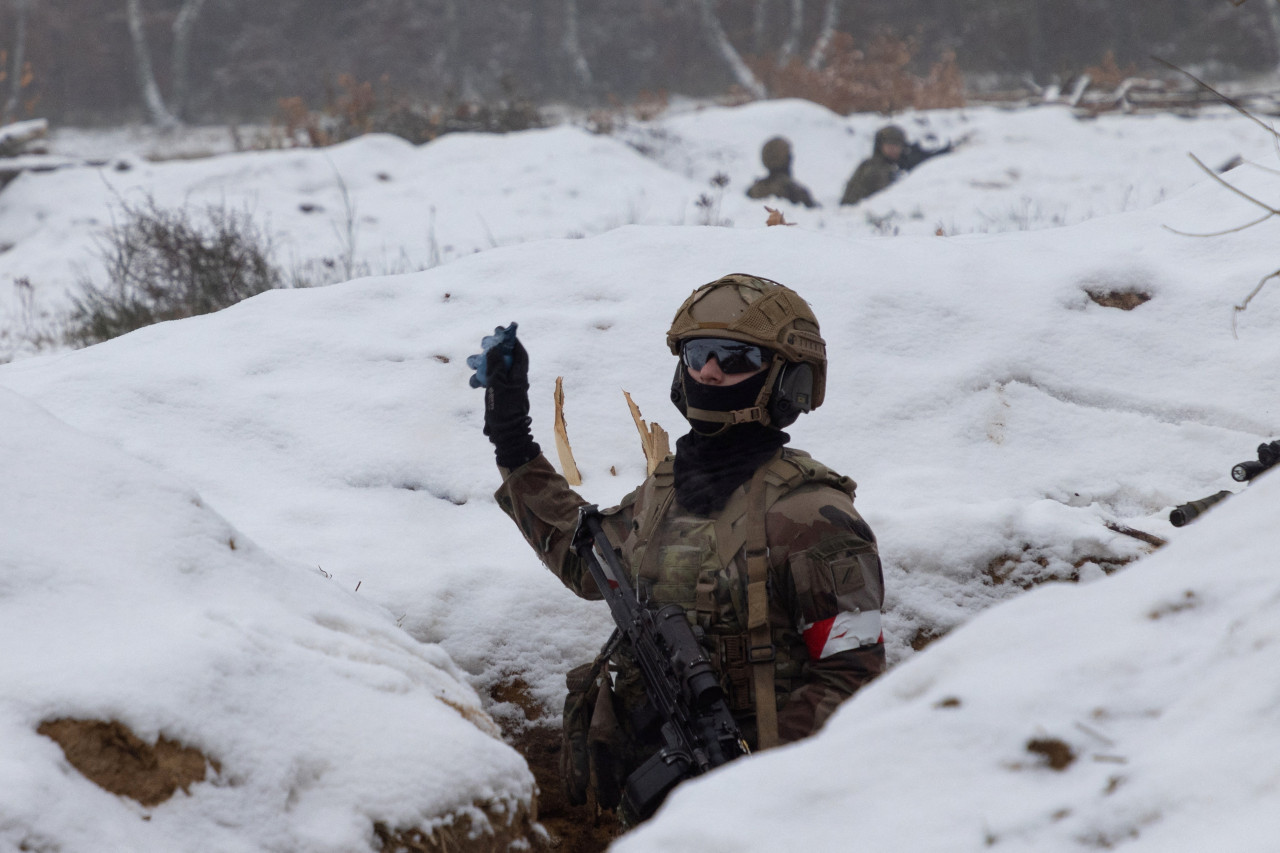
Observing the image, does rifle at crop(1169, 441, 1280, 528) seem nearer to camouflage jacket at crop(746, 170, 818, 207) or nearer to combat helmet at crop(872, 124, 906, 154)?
camouflage jacket at crop(746, 170, 818, 207)

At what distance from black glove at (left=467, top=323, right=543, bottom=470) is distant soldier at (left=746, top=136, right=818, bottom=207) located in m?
8.62

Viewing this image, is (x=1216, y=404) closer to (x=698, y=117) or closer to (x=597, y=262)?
(x=597, y=262)

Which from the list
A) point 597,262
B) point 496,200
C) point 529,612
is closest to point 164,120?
point 496,200

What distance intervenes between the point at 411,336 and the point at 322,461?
0.95 meters

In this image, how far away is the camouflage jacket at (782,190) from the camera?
1091cm

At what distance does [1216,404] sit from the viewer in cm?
384

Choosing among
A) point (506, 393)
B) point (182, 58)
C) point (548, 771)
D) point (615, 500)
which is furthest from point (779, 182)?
point (182, 58)

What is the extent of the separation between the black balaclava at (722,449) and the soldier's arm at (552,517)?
31cm

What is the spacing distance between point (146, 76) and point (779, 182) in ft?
57.0

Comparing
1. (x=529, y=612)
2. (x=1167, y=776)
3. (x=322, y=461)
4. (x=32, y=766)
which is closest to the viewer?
(x=1167, y=776)

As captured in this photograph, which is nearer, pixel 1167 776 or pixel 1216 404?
pixel 1167 776

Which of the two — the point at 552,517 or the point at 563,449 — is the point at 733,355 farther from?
the point at 563,449

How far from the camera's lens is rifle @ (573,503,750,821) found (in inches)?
89.1

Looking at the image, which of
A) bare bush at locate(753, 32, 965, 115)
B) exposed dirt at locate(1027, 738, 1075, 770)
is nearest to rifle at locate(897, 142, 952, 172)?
bare bush at locate(753, 32, 965, 115)
